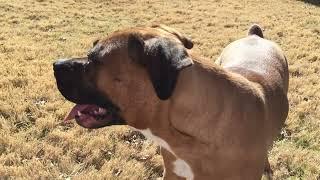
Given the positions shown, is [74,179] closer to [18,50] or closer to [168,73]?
[168,73]

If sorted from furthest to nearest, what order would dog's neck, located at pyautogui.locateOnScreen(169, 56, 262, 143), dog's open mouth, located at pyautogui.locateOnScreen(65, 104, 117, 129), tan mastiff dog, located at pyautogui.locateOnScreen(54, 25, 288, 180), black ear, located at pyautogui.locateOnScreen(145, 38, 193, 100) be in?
dog's open mouth, located at pyautogui.locateOnScreen(65, 104, 117, 129) < dog's neck, located at pyautogui.locateOnScreen(169, 56, 262, 143) < tan mastiff dog, located at pyautogui.locateOnScreen(54, 25, 288, 180) < black ear, located at pyautogui.locateOnScreen(145, 38, 193, 100)

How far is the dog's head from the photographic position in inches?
127

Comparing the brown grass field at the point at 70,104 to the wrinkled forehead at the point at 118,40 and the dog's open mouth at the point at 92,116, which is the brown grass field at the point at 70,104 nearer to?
the dog's open mouth at the point at 92,116

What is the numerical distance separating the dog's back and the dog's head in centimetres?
108

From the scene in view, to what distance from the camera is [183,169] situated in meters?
3.88

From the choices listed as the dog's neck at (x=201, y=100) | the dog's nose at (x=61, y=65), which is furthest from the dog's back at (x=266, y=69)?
the dog's nose at (x=61, y=65)

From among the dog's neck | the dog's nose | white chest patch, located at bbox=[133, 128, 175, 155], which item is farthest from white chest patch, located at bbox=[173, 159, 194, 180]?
the dog's nose

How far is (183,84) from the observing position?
135 inches

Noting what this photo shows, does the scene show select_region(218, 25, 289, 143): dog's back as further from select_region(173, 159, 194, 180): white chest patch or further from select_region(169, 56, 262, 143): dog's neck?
select_region(173, 159, 194, 180): white chest patch

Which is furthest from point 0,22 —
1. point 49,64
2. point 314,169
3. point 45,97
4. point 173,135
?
point 173,135

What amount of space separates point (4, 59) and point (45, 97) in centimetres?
191

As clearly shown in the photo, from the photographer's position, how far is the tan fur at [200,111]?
3.39 metres

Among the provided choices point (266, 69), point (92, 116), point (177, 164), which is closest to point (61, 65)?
point (92, 116)

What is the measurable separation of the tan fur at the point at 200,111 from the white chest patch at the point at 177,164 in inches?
1.8
